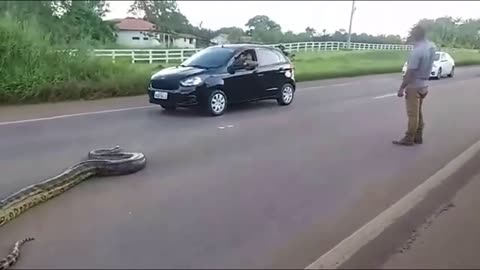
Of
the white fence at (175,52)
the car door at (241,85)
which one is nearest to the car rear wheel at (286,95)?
the car door at (241,85)

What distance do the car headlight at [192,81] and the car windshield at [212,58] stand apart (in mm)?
703

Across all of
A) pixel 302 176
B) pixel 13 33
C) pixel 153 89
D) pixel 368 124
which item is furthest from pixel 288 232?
pixel 13 33

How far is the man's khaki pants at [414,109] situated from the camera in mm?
7934

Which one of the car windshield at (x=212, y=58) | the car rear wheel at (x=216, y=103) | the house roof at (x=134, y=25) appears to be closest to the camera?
the car rear wheel at (x=216, y=103)

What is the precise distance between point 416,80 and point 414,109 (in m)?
0.51

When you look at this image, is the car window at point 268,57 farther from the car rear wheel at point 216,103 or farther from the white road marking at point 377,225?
the white road marking at point 377,225

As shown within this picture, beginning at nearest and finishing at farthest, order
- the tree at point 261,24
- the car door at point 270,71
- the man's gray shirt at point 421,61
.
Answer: the man's gray shirt at point 421,61 → the car door at point 270,71 → the tree at point 261,24

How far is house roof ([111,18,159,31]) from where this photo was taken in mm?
57850

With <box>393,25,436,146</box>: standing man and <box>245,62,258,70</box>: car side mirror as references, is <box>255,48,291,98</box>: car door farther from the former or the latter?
<box>393,25,436,146</box>: standing man

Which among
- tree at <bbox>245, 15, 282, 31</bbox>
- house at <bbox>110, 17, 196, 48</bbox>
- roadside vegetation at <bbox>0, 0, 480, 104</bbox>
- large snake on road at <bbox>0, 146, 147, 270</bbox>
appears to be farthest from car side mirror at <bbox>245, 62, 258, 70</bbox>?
house at <bbox>110, 17, 196, 48</bbox>

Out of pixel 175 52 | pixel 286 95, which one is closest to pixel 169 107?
pixel 286 95

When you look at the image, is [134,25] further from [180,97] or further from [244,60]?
[180,97]

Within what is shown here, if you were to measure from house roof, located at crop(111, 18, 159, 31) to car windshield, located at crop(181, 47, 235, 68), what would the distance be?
153 ft

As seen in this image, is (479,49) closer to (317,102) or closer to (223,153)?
(223,153)
